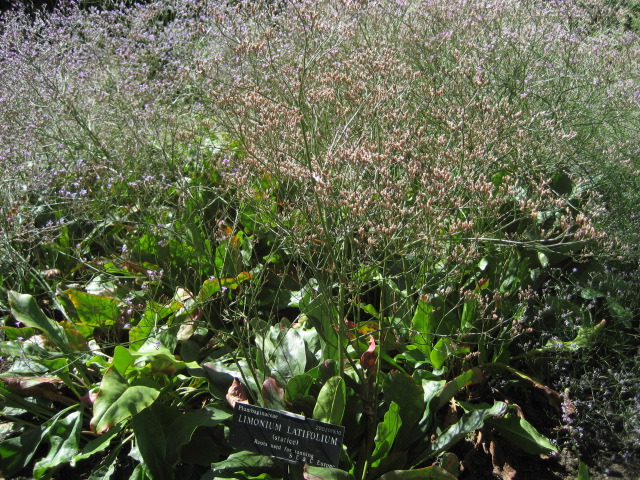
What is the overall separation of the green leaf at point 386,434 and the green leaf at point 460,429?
0.14m

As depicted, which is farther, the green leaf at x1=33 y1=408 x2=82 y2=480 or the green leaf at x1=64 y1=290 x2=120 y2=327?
the green leaf at x1=64 y1=290 x2=120 y2=327

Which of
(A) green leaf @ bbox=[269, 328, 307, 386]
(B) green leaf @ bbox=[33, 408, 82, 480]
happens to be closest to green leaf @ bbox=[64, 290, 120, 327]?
(B) green leaf @ bbox=[33, 408, 82, 480]

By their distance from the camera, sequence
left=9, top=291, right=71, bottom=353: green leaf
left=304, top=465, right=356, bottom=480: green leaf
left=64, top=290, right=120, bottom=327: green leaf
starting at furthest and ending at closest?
left=64, top=290, right=120, bottom=327: green leaf < left=9, top=291, right=71, bottom=353: green leaf < left=304, top=465, right=356, bottom=480: green leaf

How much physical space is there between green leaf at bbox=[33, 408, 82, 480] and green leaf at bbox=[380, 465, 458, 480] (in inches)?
46.9

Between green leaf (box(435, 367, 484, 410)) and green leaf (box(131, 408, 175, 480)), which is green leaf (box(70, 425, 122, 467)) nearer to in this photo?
green leaf (box(131, 408, 175, 480))

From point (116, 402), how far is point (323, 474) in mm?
759

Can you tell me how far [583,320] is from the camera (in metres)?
2.77

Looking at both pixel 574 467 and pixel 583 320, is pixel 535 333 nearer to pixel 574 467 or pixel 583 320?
pixel 583 320

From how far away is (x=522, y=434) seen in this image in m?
2.40

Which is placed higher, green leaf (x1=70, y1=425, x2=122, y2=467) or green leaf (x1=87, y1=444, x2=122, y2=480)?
green leaf (x1=70, y1=425, x2=122, y2=467)

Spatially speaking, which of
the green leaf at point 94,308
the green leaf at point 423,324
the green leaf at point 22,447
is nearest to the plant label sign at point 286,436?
the green leaf at point 423,324

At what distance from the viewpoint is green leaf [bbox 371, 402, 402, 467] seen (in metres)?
2.18

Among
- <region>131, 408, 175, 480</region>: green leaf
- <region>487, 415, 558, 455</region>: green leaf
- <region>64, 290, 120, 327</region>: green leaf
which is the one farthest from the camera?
<region>64, 290, 120, 327</region>: green leaf

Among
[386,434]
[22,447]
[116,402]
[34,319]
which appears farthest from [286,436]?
[34,319]
